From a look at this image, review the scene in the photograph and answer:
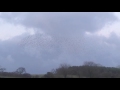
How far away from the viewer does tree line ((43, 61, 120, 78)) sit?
3602mm

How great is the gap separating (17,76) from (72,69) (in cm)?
103

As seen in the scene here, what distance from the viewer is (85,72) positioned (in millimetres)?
3715

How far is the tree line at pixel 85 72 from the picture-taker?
360cm
